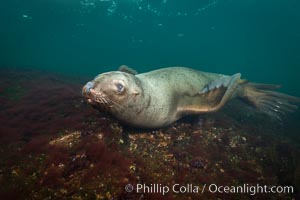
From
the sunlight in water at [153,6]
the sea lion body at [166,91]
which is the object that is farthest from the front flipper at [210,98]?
the sunlight in water at [153,6]

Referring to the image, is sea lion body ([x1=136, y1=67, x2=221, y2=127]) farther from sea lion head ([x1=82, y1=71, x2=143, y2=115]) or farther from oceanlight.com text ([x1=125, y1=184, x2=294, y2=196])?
oceanlight.com text ([x1=125, y1=184, x2=294, y2=196])

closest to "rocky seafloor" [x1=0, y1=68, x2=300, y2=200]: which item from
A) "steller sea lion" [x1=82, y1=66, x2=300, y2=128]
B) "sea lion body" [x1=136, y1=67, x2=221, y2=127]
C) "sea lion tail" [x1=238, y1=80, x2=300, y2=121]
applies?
"sea lion body" [x1=136, y1=67, x2=221, y2=127]

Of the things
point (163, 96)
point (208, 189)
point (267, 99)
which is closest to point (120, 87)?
point (163, 96)

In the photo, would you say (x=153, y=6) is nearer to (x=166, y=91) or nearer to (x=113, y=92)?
(x=166, y=91)

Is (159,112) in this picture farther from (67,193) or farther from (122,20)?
(122,20)

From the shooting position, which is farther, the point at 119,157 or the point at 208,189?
the point at 119,157

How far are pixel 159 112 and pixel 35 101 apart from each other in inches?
177

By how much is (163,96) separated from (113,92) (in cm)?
162

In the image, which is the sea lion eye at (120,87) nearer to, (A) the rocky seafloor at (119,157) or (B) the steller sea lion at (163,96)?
(B) the steller sea lion at (163,96)

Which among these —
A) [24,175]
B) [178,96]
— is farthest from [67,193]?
[178,96]

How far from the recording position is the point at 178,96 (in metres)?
5.58

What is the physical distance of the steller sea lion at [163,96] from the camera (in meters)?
3.68

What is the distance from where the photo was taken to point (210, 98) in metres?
5.67

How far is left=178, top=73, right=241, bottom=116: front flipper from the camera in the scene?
5.46 m
